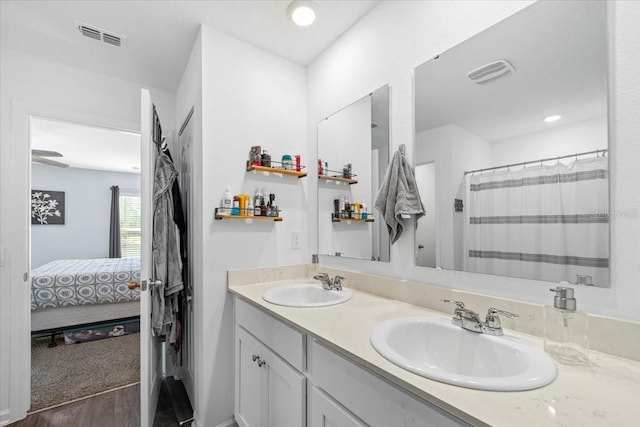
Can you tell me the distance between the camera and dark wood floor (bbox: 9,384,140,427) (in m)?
1.82

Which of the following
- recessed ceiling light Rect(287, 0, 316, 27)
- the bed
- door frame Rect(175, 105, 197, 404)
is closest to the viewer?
recessed ceiling light Rect(287, 0, 316, 27)

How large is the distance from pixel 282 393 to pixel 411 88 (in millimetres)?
1494

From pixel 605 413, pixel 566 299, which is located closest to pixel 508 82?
pixel 566 299

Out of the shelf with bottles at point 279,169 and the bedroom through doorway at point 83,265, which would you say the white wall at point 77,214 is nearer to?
the bedroom through doorway at point 83,265

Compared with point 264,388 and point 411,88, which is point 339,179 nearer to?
point 411,88

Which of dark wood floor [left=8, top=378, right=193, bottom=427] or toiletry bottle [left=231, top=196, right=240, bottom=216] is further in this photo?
dark wood floor [left=8, top=378, right=193, bottom=427]

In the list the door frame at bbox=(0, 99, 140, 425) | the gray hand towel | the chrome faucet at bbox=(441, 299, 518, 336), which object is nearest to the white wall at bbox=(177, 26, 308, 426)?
the gray hand towel

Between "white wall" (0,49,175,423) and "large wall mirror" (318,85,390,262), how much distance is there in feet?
6.22

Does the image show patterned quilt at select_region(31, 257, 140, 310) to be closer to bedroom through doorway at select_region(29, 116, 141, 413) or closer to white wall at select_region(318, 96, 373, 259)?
bedroom through doorway at select_region(29, 116, 141, 413)

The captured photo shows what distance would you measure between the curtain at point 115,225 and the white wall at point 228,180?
4957 millimetres

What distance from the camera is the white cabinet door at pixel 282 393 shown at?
3.59 ft

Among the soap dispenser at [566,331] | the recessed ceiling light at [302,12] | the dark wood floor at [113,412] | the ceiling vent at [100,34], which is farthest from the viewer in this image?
the dark wood floor at [113,412]

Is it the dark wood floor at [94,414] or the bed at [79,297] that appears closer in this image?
the dark wood floor at [94,414]

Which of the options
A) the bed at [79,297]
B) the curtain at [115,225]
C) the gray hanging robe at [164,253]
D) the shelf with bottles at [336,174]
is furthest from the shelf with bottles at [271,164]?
the curtain at [115,225]
